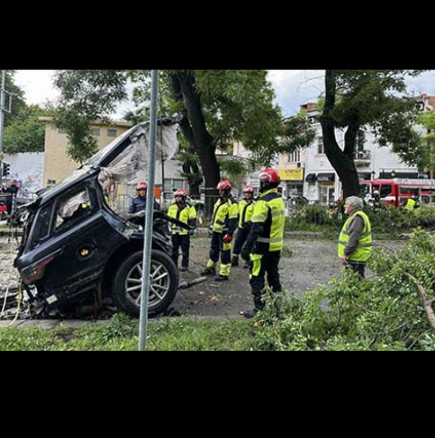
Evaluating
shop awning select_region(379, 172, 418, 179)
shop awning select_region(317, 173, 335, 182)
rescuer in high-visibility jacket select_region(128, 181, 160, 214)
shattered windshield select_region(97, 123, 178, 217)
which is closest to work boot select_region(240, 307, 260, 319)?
shattered windshield select_region(97, 123, 178, 217)

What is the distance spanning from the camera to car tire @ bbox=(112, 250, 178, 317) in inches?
200

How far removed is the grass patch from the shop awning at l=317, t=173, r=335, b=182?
36.6m

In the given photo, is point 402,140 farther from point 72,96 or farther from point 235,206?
point 72,96

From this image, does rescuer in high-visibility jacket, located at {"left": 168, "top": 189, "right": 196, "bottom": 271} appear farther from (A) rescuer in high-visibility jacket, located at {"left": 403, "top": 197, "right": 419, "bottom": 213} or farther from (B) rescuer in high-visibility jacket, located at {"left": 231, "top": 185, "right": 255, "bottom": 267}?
(A) rescuer in high-visibility jacket, located at {"left": 403, "top": 197, "right": 419, "bottom": 213}

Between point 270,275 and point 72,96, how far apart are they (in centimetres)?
1399

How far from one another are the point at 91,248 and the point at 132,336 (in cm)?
124

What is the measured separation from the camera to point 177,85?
16922 millimetres

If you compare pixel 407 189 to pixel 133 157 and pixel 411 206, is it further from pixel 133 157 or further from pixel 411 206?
pixel 133 157

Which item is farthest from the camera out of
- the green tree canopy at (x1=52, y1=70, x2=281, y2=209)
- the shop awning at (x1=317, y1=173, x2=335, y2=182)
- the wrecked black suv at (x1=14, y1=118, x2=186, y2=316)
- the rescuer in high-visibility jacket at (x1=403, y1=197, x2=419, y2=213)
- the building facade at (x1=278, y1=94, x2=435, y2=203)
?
the shop awning at (x1=317, y1=173, x2=335, y2=182)

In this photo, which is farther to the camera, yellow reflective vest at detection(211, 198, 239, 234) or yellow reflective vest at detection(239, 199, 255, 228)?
yellow reflective vest at detection(211, 198, 239, 234)

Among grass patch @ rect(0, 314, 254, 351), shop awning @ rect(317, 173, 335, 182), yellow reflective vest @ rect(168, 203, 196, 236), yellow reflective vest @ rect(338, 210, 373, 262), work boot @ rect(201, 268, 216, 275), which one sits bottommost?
grass patch @ rect(0, 314, 254, 351)

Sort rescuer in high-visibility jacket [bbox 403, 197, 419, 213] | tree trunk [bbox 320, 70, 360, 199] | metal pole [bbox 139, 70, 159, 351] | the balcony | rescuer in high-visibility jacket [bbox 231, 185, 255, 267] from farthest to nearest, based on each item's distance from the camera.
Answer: the balcony → rescuer in high-visibility jacket [bbox 403, 197, 419, 213] → tree trunk [bbox 320, 70, 360, 199] → rescuer in high-visibility jacket [bbox 231, 185, 255, 267] → metal pole [bbox 139, 70, 159, 351]

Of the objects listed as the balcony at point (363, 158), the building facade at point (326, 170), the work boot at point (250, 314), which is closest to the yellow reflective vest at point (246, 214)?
the work boot at point (250, 314)
